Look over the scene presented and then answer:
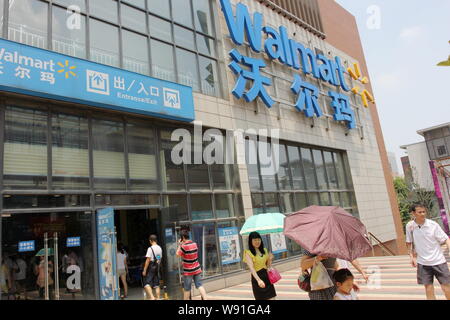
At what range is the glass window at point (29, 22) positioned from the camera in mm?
8211

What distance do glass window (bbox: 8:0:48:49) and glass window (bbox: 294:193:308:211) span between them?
10.9m

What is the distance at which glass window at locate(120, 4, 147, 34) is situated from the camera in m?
10.5

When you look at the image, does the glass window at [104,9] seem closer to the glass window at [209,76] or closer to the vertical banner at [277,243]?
the glass window at [209,76]

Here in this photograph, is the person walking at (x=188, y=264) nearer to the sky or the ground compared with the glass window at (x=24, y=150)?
nearer to the ground

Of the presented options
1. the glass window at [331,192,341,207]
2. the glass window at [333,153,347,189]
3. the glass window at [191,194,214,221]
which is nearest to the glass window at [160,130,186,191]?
the glass window at [191,194,214,221]

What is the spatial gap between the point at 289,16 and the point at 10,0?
43.8 feet

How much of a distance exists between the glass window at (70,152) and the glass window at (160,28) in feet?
13.3

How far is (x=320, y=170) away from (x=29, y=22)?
1343 cm

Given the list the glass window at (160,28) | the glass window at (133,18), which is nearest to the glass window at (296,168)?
the glass window at (160,28)

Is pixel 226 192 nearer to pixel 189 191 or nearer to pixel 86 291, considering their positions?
pixel 189 191

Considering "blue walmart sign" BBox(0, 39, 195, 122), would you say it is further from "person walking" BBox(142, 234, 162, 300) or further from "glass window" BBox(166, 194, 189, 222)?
"person walking" BBox(142, 234, 162, 300)

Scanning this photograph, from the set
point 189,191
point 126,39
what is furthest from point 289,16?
point 189,191

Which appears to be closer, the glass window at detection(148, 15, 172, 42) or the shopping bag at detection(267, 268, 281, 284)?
the shopping bag at detection(267, 268, 281, 284)

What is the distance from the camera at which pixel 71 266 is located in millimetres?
8711
